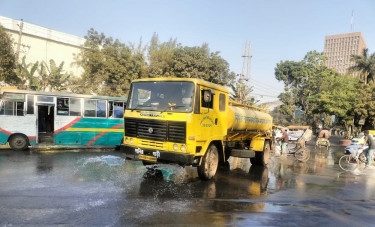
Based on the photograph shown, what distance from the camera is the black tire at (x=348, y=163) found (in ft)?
41.9

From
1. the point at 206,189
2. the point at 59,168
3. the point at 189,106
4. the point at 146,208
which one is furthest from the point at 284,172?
the point at 59,168

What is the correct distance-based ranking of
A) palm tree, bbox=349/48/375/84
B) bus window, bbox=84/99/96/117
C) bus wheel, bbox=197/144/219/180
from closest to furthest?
bus wheel, bbox=197/144/219/180, bus window, bbox=84/99/96/117, palm tree, bbox=349/48/375/84

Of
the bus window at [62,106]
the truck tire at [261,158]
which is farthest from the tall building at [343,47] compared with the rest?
the bus window at [62,106]

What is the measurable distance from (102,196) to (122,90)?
20434mm

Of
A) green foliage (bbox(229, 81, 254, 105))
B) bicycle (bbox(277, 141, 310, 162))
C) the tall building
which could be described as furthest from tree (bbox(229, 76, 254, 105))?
the tall building

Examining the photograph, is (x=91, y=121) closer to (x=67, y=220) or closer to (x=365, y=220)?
(x=67, y=220)

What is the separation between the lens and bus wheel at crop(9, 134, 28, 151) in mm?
12852

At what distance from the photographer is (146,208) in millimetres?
5488

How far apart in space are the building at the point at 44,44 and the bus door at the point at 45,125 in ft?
47.8

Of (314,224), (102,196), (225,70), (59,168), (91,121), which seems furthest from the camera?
(225,70)

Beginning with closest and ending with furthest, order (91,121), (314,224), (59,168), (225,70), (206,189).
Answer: (314,224) → (206,189) → (59,168) → (91,121) → (225,70)

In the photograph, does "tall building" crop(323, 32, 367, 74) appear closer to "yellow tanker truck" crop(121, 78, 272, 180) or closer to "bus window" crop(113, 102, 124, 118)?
"bus window" crop(113, 102, 124, 118)

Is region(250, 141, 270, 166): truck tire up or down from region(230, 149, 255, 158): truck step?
down

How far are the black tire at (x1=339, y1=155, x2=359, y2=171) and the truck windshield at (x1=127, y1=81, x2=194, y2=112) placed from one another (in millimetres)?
9060
